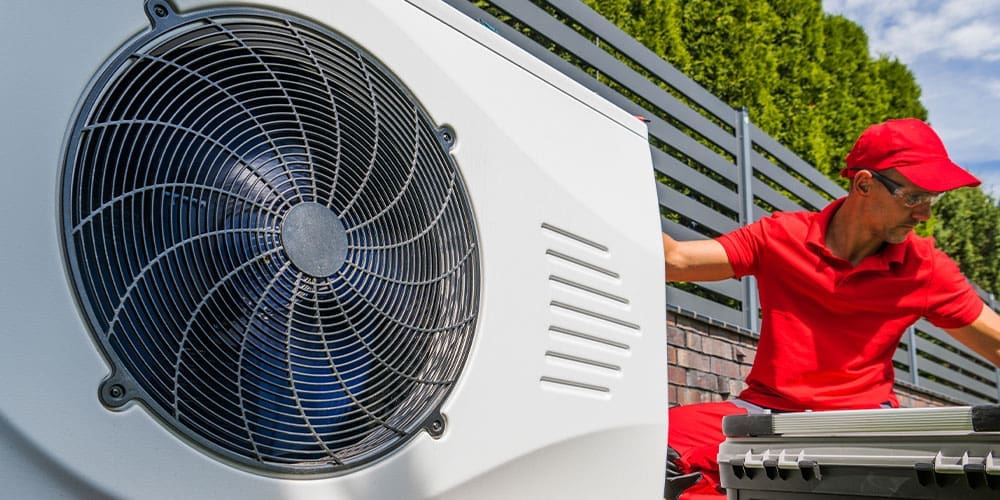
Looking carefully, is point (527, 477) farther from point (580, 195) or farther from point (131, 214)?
point (131, 214)

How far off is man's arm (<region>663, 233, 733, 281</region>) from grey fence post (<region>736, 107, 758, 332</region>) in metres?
2.47

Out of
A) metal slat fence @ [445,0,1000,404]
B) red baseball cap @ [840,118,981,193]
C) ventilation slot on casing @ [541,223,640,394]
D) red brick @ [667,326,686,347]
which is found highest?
metal slat fence @ [445,0,1000,404]

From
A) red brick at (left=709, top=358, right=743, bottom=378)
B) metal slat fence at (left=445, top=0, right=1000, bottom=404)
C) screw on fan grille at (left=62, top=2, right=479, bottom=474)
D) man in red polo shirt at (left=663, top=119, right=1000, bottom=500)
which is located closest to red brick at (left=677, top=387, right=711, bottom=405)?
red brick at (left=709, top=358, right=743, bottom=378)

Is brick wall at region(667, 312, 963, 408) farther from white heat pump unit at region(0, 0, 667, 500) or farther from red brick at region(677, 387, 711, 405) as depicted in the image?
white heat pump unit at region(0, 0, 667, 500)

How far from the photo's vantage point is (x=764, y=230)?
2365mm

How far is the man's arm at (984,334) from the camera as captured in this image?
2.39 m

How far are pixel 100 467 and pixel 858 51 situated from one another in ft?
25.3

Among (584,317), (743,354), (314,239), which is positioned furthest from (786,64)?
(314,239)

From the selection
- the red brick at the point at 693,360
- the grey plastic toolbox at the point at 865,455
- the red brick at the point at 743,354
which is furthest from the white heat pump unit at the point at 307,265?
the red brick at the point at 743,354

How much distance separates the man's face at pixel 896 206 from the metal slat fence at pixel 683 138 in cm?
134

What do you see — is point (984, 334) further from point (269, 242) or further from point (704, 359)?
point (269, 242)

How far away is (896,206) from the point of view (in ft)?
7.49

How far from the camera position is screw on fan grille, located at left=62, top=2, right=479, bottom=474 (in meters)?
0.87

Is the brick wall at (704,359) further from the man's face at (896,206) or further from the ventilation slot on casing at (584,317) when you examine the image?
A: the ventilation slot on casing at (584,317)
